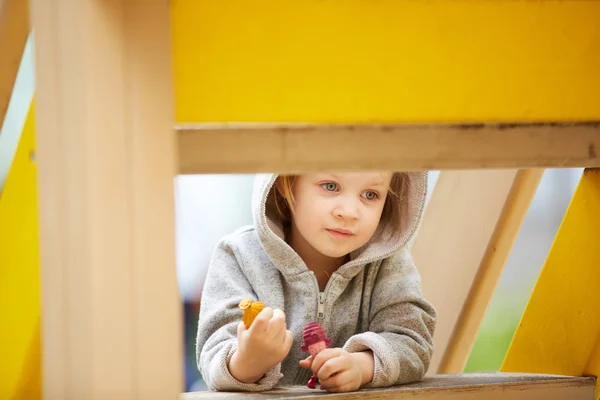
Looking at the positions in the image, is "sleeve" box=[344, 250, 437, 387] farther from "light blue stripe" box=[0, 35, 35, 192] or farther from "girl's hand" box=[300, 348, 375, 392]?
"light blue stripe" box=[0, 35, 35, 192]

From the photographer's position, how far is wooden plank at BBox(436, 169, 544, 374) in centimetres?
158

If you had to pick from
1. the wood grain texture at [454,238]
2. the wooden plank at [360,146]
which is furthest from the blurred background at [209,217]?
the wooden plank at [360,146]

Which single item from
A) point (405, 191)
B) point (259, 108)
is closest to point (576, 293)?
point (405, 191)

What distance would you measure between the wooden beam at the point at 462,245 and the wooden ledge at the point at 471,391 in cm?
48

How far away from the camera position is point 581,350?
4.05 ft

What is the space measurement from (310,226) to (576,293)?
1.32 feet

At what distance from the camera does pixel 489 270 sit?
1635 mm

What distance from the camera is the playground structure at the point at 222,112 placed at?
641 mm

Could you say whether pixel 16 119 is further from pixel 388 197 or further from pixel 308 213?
pixel 388 197

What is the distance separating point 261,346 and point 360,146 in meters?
0.42

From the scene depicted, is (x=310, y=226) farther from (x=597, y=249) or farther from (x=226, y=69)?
(x=226, y=69)

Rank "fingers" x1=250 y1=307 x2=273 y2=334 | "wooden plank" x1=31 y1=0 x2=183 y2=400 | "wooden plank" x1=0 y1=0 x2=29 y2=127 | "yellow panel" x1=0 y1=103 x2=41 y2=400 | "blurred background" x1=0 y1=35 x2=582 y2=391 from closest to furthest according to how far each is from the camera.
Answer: "wooden plank" x1=31 y1=0 x2=183 y2=400, "wooden plank" x1=0 y1=0 x2=29 y2=127, "fingers" x1=250 y1=307 x2=273 y2=334, "yellow panel" x1=0 y1=103 x2=41 y2=400, "blurred background" x1=0 y1=35 x2=582 y2=391

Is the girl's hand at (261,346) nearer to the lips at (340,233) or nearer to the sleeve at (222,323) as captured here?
the sleeve at (222,323)

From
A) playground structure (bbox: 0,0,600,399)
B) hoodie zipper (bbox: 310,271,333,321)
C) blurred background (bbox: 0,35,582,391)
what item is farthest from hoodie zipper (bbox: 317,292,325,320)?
blurred background (bbox: 0,35,582,391)
